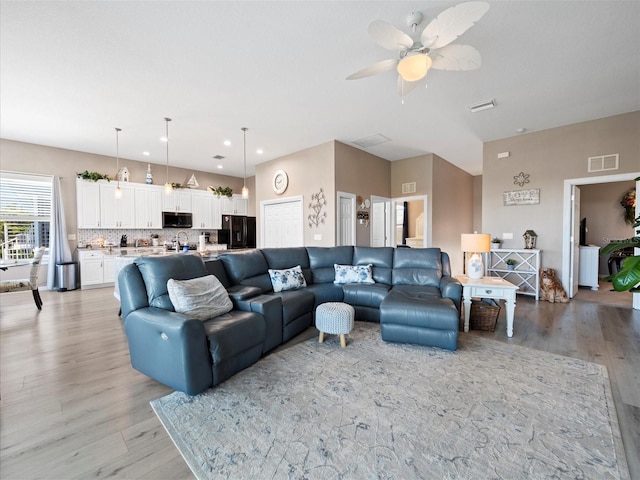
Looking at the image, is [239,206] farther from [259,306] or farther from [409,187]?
[259,306]

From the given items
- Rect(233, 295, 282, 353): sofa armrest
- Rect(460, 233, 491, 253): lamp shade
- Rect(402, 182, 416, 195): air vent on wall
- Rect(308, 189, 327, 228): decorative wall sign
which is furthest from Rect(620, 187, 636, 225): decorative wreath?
Rect(233, 295, 282, 353): sofa armrest

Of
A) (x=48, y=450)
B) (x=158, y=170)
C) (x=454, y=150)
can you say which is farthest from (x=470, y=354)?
(x=158, y=170)

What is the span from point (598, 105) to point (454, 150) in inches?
96.2

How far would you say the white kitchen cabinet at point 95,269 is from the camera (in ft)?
19.2

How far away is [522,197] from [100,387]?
6.52m

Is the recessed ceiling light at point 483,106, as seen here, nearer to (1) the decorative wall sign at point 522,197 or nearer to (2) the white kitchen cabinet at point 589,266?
(1) the decorative wall sign at point 522,197

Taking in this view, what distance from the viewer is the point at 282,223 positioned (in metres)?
6.57

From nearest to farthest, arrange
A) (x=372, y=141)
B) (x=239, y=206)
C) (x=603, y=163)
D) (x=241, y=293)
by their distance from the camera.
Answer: (x=241, y=293) → (x=603, y=163) → (x=372, y=141) → (x=239, y=206)

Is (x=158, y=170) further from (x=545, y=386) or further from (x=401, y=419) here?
(x=545, y=386)

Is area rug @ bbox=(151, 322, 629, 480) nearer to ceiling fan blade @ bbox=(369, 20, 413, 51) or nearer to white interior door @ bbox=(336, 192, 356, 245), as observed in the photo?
ceiling fan blade @ bbox=(369, 20, 413, 51)

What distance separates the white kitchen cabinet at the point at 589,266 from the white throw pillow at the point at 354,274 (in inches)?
191

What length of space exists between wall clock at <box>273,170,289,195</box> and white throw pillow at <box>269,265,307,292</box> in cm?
Answer: 305

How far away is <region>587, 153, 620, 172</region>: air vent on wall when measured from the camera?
14.2 ft

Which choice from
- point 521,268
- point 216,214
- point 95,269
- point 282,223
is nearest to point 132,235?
point 95,269
